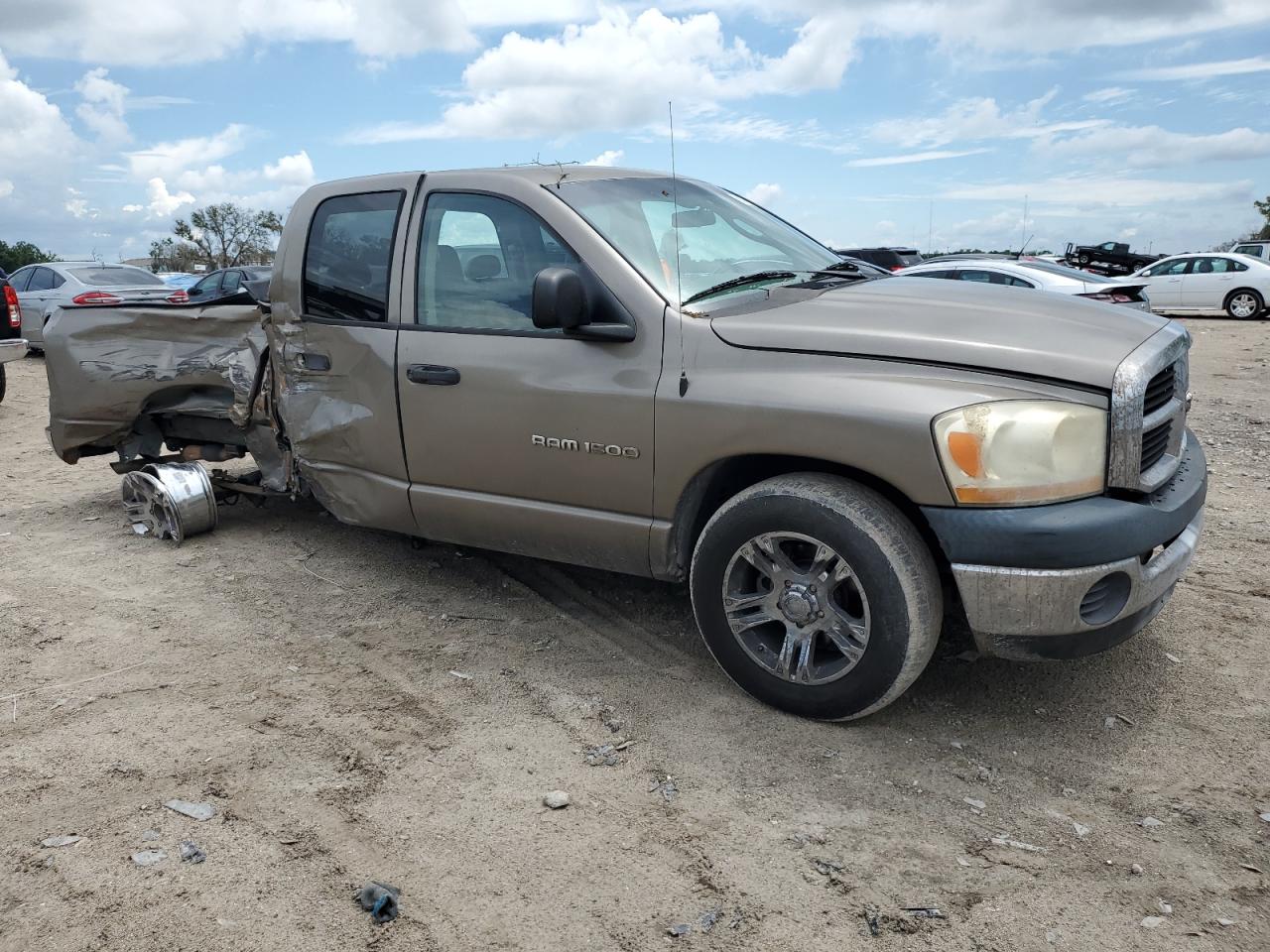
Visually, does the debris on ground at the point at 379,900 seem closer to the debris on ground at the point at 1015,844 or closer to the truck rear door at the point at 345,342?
the debris on ground at the point at 1015,844

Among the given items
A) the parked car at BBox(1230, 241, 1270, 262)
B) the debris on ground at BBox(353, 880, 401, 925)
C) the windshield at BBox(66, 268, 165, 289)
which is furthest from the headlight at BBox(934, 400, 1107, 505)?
the parked car at BBox(1230, 241, 1270, 262)

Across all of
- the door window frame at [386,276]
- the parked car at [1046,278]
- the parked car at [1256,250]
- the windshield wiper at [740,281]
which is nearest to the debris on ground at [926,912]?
the windshield wiper at [740,281]

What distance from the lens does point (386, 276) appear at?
436 cm

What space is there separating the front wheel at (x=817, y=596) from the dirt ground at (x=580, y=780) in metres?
0.19

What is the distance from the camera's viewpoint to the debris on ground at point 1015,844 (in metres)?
2.77

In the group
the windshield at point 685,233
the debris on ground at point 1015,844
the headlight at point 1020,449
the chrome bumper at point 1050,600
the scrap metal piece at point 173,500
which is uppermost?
the windshield at point 685,233

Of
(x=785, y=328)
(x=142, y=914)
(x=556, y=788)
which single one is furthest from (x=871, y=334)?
(x=142, y=914)

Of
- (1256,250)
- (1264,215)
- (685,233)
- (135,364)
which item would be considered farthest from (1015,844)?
(1264,215)

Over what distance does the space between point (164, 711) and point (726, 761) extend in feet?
6.68

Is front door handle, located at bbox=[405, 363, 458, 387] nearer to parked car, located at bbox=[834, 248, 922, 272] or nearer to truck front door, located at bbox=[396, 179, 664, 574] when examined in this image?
truck front door, located at bbox=[396, 179, 664, 574]

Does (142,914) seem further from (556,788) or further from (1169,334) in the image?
(1169,334)

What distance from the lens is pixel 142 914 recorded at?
2.56m

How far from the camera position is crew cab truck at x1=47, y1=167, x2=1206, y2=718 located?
2.99 m

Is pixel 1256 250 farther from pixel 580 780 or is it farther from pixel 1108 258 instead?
pixel 580 780
